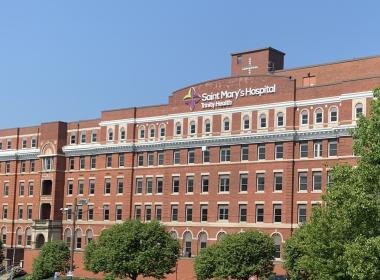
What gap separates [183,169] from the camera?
272ft

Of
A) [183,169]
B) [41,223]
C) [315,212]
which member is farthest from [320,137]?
[41,223]

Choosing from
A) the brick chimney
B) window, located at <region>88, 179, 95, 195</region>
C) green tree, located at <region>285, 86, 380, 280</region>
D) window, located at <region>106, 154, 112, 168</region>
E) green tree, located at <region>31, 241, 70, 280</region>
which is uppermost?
the brick chimney

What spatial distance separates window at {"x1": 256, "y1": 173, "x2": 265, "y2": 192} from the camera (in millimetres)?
75750

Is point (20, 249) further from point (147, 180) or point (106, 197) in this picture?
point (147, 180)

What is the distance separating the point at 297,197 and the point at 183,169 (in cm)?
1548

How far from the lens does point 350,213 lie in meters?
39.1

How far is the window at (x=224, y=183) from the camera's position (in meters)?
78.7

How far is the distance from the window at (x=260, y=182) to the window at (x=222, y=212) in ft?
15.2

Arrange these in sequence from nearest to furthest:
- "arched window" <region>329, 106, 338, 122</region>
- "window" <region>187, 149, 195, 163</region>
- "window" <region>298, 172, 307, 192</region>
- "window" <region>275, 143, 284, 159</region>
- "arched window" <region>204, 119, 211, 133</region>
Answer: "arched window" <region>329, 106, 338, 122</region> < "window" <region>298, 172, 307, 192</region> < "window" <region>275, 143, 284, 159</region> < "arched window" <region>204, 119, 211, 133</region> < "window" <region>187, 149, 195, 163</region>

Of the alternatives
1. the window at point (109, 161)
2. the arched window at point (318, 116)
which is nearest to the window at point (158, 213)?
the window at point (109, 161)

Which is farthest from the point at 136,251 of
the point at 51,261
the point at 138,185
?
the point at 138,185

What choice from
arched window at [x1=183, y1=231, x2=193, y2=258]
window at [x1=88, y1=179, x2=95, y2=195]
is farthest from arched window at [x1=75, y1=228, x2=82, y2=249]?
arched window at [x1=183, y1=231, x2=193, y2=258]

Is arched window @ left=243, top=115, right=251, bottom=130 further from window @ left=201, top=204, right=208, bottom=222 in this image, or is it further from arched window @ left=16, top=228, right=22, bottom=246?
arched window @ left=16, top=228, right=22, bottom=246

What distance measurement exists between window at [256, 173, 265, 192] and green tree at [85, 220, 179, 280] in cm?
1218
